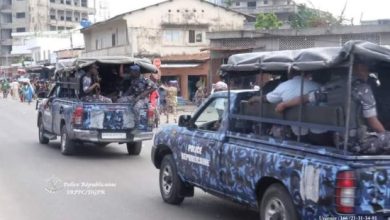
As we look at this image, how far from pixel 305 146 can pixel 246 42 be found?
24380 millimetres

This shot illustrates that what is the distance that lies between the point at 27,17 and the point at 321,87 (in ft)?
351

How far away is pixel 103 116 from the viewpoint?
1348 centimetres

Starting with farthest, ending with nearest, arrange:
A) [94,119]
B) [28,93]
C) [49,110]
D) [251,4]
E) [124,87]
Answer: [251,4] < [28,93] < [124,87] < [49,110] < [94,119]

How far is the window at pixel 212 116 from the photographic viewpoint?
24.9ft

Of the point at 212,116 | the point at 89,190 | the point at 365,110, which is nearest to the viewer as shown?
the point at 365,110

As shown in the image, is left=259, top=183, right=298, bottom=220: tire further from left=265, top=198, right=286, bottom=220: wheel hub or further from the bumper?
the bumper

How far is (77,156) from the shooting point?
46.2 feet

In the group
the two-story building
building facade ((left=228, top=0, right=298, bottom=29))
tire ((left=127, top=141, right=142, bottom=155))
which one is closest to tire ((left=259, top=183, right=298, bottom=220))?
tire ((left=127, top=141, right=142, bottom=155))

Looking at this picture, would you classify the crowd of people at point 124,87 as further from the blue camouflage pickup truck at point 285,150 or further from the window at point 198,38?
the window at point 198,38

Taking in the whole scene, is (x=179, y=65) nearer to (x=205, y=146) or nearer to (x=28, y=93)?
(x=28, y=93)

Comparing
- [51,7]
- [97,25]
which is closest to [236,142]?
[97,25]

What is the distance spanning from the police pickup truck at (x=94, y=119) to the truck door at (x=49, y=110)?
0.03 meters

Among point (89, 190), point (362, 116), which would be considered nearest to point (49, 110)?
point (89, 190)

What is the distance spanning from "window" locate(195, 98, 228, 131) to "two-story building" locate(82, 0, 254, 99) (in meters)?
33.3
